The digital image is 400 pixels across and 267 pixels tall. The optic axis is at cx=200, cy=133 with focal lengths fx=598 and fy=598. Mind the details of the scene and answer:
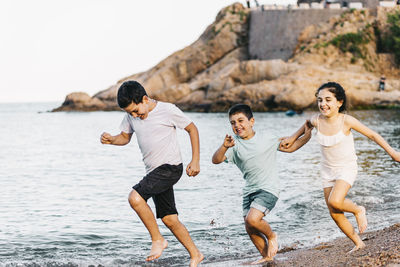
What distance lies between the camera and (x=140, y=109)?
5.39m

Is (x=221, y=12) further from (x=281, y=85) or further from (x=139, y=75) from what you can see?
(x=281, y=85)

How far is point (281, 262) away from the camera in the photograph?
5730 millimetres

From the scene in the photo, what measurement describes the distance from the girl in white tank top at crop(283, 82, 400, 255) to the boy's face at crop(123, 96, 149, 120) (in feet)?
4.35

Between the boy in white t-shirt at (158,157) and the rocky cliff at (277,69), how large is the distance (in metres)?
38.0

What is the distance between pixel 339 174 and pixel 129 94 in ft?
6.62

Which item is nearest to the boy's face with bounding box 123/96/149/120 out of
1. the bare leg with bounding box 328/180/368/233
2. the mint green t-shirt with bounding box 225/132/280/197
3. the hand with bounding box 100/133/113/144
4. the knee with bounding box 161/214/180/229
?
the hand with bounding box 100/133/113/144

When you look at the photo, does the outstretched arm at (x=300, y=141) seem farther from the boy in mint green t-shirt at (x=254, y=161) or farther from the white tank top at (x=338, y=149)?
the white tank top at (x=338, y=149)

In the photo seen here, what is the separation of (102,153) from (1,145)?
27.9ft

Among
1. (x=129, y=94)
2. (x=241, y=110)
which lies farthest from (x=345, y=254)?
(x=129, y=94)

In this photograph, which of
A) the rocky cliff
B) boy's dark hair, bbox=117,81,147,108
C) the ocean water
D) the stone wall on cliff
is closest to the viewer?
boy's dark hair, bbox=117,81,147,108

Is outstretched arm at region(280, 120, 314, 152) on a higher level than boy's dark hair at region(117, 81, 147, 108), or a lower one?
lower

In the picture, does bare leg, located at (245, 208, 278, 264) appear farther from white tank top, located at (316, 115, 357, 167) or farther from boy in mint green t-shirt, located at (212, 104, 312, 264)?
white tank top, located at (316, 115, 357, 167)

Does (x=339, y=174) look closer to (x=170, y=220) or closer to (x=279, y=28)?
(x=170, y=220)

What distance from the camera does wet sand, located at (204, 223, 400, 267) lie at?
15.5ft
